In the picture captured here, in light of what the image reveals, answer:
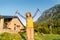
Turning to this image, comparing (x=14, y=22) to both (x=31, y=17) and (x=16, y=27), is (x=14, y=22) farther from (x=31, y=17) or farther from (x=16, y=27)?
(x=31, y=17)

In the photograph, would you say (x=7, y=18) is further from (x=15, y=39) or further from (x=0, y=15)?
(x=15, y=39)

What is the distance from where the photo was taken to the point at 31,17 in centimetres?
760

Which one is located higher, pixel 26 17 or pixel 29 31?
→ pixel 26 17

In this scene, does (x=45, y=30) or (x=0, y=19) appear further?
(x=45, y=30)

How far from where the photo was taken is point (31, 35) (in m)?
7.27

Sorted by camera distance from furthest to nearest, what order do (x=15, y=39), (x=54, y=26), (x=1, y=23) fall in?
(x=54, y=26) → (x=1, y=23) → (x=15, y=39)

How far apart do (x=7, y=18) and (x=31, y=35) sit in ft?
122

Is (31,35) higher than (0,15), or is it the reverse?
(0,15)

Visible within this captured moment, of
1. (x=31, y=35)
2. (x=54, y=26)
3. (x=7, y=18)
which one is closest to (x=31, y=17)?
(x=31, y=35)

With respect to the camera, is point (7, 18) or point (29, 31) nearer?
point (29, 31)

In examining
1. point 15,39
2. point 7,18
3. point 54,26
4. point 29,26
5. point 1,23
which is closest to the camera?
point 29,26

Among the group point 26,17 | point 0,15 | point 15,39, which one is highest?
point 0,15

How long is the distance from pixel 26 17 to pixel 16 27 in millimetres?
37103

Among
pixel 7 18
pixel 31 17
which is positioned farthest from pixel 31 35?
pixel 7 18
